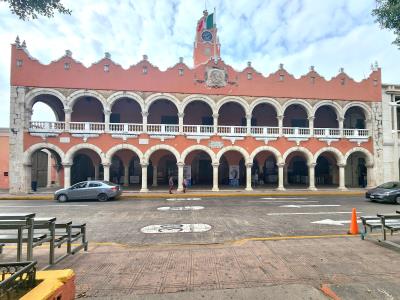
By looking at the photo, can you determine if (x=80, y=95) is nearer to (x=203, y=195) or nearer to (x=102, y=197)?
(x=102, y=197)

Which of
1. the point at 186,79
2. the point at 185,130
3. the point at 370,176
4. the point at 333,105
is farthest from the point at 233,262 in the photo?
the point at 370,176

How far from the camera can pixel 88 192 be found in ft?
49.0

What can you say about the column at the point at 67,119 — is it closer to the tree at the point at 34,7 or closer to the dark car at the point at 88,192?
the dark car at the point at 88,192

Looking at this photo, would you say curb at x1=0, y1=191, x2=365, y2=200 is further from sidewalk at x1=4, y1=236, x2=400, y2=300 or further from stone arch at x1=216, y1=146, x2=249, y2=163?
sidewalk at x1=4, y1=236, x2=400, y2=300

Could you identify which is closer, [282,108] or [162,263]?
[162,263]

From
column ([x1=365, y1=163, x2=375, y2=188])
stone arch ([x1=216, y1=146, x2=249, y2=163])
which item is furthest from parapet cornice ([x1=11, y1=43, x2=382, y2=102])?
column ([x1=365, y1=163, x2=375, y2=188])

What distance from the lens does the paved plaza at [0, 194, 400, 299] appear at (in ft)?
12.5

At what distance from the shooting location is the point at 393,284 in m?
3.98

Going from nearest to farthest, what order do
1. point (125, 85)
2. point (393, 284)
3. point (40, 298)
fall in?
point (40, 298) < point (393, 284) < point (125, 85)

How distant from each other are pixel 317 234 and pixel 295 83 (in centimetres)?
1745

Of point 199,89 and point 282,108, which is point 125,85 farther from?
point 282,108

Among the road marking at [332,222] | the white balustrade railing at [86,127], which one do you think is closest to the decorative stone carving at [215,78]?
the white balustrade railing at [86,127]

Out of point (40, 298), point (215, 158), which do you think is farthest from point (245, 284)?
point (215, 158)

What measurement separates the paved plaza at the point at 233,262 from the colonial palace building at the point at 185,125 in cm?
1142
